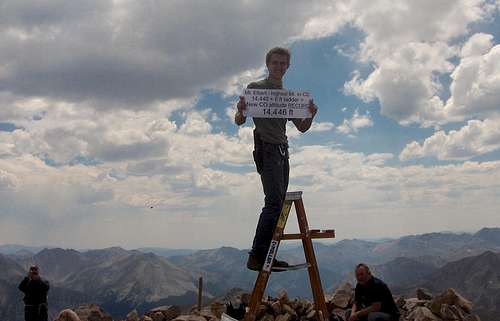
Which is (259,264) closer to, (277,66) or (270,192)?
(270,192)

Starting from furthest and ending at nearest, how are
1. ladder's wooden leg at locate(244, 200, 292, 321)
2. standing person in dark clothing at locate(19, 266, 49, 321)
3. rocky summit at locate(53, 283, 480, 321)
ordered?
standing person in dark clothing at locate(19, 266, 49, 321) < rocky summit at locate(53, 283, 480, 321) < ladder's wooden leg at locate(244, 200, 292, 321)

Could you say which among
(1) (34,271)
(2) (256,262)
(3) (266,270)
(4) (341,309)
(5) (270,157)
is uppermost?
(5) (270,157)

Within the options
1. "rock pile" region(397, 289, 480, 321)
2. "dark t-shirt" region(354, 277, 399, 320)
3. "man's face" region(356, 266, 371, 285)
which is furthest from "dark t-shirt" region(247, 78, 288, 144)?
"rock pile" region(397, 289, 480, 321)

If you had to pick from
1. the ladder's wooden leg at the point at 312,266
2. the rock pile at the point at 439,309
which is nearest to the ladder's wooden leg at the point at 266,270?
the ladder's wooden leg at the point at 312,266

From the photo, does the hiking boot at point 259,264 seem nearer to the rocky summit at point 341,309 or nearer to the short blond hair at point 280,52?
the short blond hair at point 280,52

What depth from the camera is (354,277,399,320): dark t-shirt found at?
32.3 feet

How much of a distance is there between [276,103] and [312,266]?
3040mm

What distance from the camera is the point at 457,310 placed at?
16734 millimetres

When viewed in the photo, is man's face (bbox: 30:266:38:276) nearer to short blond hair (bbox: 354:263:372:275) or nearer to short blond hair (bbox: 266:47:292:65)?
short blond hair (bbox: 354:263:372:275)

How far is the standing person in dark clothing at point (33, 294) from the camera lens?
17.2 meters

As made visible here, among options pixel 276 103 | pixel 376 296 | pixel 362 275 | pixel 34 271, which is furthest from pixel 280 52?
pixel 34 271

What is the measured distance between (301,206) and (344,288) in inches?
490

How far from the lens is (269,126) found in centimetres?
795

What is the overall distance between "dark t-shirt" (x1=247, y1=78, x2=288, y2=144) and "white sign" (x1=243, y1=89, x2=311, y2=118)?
0.13 m
